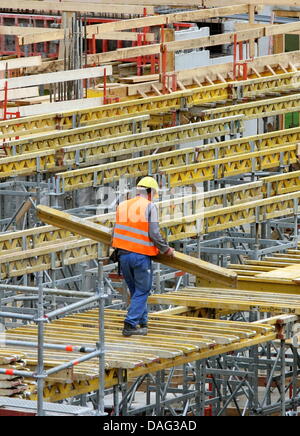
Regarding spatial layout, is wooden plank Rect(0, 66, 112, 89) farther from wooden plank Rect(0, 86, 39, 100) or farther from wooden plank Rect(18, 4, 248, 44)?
wooden plank Rect(18, 4, 248, 44)

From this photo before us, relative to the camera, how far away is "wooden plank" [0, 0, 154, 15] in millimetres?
41438

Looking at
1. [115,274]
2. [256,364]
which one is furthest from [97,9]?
[256,364]

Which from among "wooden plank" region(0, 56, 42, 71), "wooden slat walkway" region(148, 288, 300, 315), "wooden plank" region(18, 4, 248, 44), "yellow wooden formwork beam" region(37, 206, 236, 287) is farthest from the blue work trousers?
"wooden plank" region(18, 4, 248, 44)

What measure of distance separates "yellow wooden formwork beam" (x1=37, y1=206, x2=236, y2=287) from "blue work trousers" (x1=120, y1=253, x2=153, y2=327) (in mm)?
434

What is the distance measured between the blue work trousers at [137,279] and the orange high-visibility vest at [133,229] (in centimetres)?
12

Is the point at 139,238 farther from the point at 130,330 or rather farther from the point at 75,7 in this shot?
the point at 75,7

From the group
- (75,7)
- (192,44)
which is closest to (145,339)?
(192,44)

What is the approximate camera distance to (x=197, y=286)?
2862cm

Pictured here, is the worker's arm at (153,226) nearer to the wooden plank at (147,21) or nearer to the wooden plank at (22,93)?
the wooden plank at (22,93)

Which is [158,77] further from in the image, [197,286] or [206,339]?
[206,339]

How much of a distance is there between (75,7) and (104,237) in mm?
17125

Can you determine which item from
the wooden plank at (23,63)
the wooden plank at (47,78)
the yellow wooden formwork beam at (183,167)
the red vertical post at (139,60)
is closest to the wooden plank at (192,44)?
the red vertical post at (139,60)

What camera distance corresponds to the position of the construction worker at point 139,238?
958 inches

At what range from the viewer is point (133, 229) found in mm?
24344
